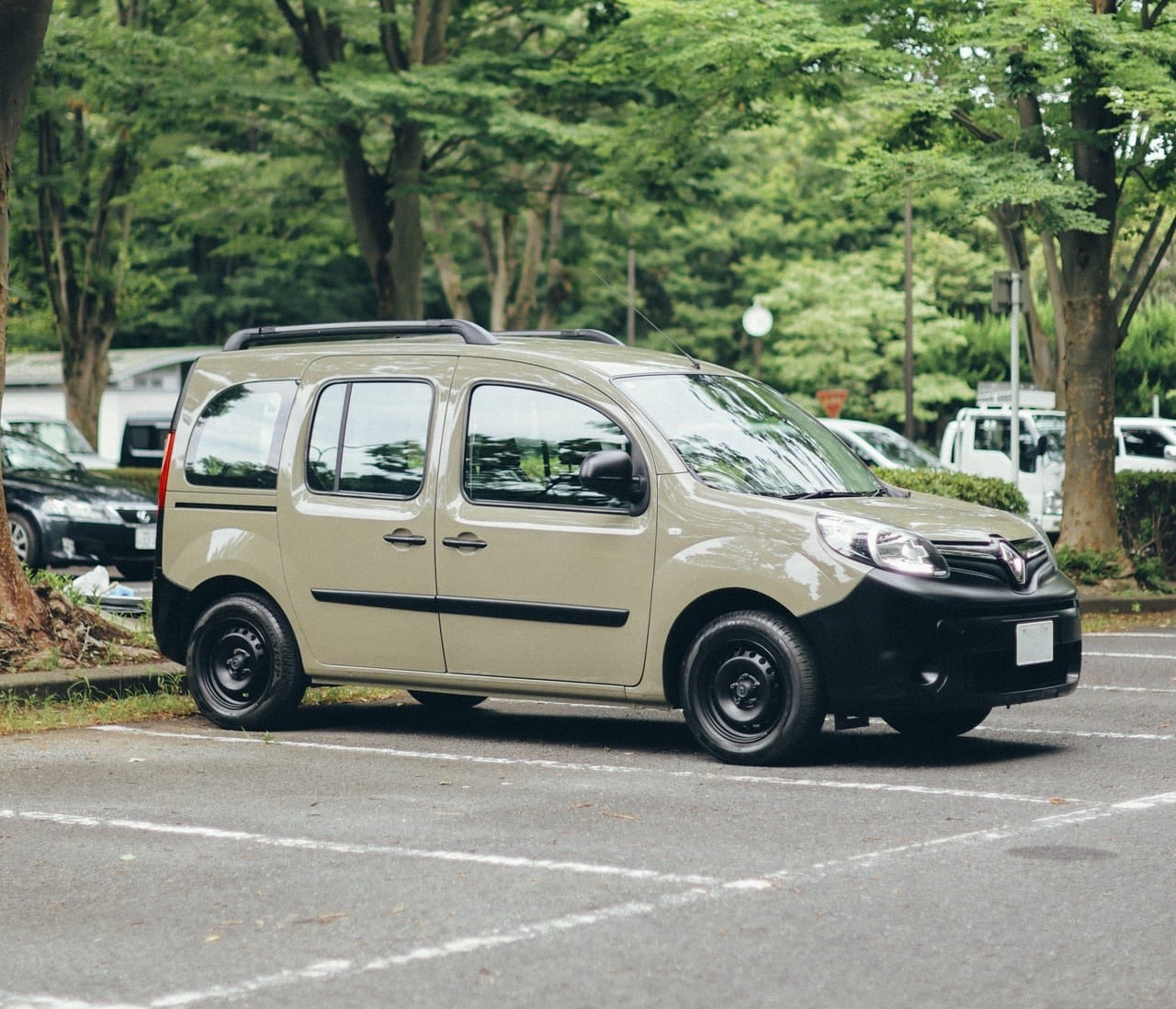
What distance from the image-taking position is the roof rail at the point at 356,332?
8.91m

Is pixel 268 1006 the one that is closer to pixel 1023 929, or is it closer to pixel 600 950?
pixel 600 950

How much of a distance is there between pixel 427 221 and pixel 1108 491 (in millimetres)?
21024

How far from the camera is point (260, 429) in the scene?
9305 millimetres

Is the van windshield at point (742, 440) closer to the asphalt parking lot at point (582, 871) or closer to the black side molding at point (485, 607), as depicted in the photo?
the black side molding at point (485, 607)

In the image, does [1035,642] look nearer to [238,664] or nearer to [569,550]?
[569,550]

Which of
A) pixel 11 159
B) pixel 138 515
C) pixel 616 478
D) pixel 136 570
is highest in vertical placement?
pixel 11 159

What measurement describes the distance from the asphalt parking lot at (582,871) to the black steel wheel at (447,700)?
3.43ft

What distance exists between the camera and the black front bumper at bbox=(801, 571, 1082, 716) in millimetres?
7648

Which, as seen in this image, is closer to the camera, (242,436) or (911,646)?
(911,646)

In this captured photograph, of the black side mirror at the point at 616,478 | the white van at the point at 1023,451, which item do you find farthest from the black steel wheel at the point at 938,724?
the white van at the point at 1023,451

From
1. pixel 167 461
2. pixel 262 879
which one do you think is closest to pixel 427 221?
pixel 167 461

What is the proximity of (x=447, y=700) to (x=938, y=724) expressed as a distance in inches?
112

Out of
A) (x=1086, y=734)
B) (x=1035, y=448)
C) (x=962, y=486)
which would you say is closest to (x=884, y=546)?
(x=1086, y=734)

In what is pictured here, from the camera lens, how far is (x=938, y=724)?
8773mm
